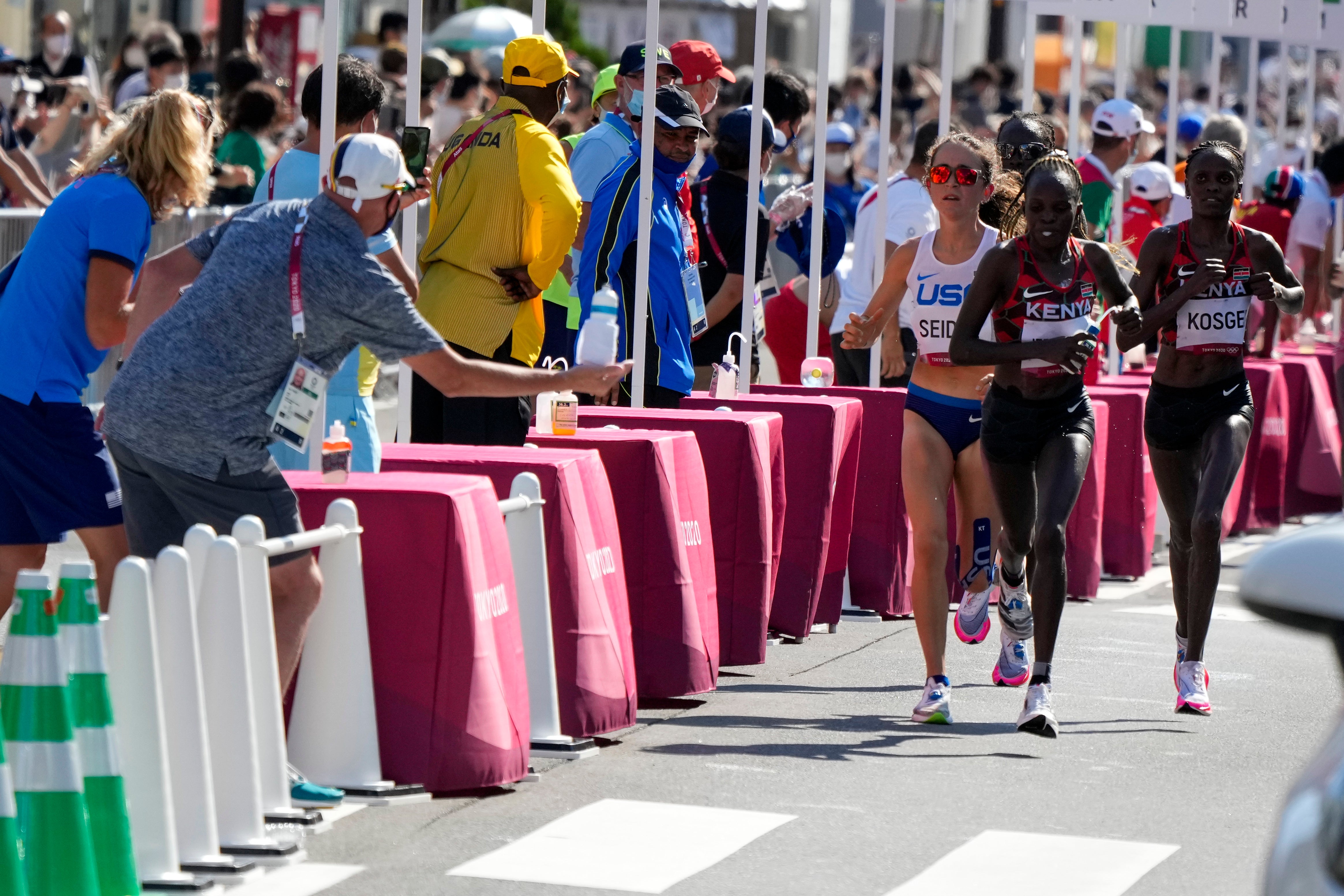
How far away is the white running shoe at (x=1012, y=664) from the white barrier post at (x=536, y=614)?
2.18 metres

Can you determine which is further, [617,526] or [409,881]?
[617,526]

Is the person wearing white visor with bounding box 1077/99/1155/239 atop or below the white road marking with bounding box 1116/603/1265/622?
atop

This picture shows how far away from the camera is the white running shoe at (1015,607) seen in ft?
29.7

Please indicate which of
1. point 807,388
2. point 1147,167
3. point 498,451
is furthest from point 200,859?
point 1147,167

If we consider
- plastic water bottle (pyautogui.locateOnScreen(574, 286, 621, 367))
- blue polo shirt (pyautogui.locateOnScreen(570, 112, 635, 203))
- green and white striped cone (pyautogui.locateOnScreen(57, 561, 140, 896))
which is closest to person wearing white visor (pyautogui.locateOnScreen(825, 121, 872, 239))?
Answer: blue polo shirt (pyautogui.locateOnScreen(570, 112, 635, 203))

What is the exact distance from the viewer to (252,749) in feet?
20.5

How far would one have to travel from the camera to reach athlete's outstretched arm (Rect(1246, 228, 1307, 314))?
9234mm

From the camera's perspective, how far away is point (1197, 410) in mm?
9141

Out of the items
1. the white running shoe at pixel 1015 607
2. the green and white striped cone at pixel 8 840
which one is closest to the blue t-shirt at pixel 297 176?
the white running shoe at pixel 1015 607

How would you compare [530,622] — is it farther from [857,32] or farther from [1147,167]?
[857,32]

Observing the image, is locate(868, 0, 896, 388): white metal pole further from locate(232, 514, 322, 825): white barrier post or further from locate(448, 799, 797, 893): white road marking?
locate(232, 514, 322, 825): white barrier post

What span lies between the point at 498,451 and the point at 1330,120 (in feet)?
107

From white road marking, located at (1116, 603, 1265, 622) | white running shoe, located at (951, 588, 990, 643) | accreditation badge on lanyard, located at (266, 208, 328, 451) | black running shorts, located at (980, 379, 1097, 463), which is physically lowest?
white road marking, located at (1116, 603, 1265, 622)

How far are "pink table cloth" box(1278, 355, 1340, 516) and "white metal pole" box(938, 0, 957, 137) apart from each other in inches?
157
